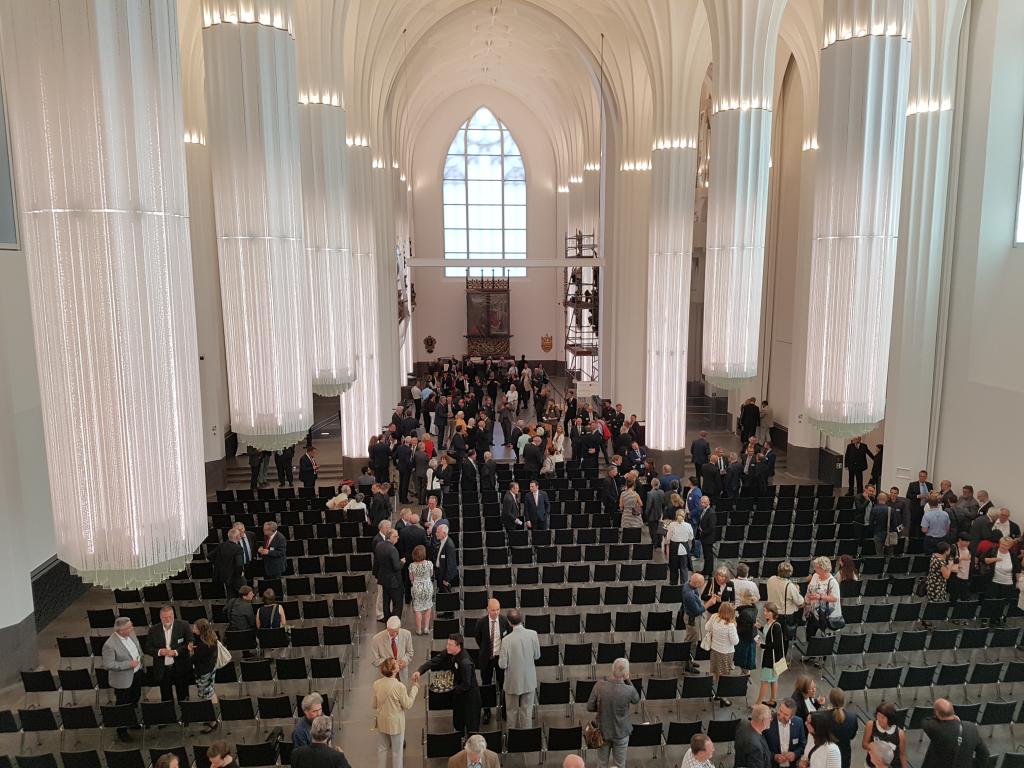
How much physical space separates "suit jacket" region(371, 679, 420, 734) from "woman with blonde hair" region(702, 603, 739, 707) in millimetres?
3244

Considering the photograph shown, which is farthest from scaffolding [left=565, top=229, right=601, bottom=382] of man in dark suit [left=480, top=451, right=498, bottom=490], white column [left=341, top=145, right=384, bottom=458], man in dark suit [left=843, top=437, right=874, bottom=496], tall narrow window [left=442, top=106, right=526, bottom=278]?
man in dark suit [left=480, top=451, right=498, bottom=490]

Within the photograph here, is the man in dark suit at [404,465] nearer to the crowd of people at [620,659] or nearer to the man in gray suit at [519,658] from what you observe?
the crowd of people at [620,659]

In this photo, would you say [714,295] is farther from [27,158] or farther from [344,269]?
[27,158]

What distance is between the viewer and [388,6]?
19.6 m

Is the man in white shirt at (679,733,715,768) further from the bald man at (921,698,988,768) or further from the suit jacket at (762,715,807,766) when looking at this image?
the bald man at (921,698,988,768)

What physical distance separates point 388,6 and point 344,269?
29.5ft

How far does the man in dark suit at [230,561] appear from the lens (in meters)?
9.63

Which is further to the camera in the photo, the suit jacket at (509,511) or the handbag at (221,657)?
the suit jacket at (509,511)

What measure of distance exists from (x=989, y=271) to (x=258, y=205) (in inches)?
475

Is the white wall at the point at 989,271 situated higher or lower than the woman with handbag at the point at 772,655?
higher

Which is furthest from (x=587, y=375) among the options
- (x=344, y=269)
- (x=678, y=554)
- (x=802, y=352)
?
(x=678, y=554)

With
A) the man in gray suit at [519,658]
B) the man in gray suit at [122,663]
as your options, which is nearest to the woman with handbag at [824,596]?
the man in gray suit at [519,658]

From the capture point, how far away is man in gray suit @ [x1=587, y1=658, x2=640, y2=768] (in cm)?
660

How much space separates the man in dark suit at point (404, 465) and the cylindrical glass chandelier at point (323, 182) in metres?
1.92
